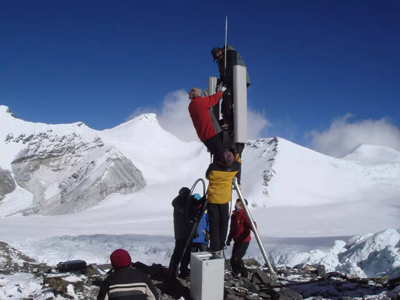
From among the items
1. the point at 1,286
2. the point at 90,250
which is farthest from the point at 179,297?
the point at 90,250

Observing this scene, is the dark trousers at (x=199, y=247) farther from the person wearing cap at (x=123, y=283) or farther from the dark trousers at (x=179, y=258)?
the person wearing cap at (x=123, y=283)

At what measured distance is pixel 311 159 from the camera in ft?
134

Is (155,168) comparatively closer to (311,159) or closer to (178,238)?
(311,159)

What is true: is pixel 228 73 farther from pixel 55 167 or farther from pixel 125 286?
pixel 55 167

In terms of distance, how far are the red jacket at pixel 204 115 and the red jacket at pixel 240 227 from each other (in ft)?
8.10

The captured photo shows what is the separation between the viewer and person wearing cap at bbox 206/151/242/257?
4988 millimetres

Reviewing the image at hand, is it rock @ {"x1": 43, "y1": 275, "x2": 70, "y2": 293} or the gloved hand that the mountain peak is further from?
the gloved hand

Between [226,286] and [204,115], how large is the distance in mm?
2716

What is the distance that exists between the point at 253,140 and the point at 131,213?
23.6 metres

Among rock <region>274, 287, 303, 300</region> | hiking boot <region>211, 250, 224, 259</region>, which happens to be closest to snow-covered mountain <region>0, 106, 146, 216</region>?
hiking boot <region>211, 250, 224, 259</region>

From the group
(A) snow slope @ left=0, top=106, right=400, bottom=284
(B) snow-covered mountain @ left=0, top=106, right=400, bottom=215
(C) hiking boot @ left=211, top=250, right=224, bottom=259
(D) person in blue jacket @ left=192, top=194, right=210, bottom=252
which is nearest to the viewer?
(C) hiking boot @ left=211, top=250, right=224, bottom=259

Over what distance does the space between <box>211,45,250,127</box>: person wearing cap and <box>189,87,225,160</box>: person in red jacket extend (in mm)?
373

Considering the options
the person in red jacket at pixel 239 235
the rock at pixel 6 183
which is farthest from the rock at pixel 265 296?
the rock at pixel 6 183

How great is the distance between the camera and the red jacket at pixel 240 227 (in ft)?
22.7
